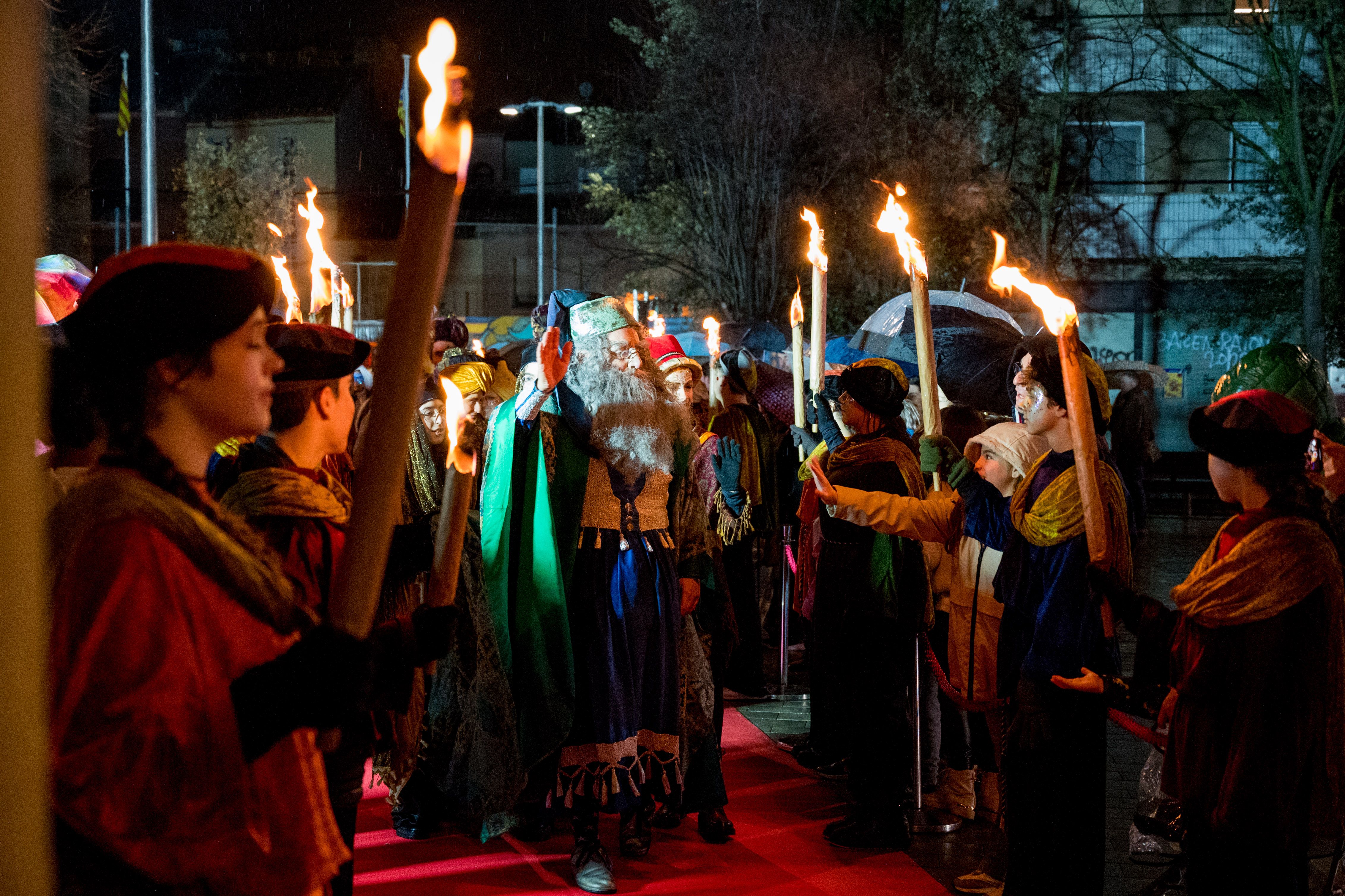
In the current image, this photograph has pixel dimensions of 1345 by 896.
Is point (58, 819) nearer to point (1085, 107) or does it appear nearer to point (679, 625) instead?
point (679, 625)

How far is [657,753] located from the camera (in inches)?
206

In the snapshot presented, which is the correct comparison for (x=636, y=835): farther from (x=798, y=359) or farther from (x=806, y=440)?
(x=798, y=359)

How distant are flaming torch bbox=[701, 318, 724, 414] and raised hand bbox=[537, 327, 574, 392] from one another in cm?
381

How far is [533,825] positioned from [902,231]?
3.26 meters

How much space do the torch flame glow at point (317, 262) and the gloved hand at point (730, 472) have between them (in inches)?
116

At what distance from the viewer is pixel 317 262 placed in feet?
18.8

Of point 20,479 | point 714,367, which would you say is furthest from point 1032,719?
point 714,367

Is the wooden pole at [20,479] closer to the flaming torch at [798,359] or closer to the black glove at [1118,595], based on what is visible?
the black glove at [1118,595]

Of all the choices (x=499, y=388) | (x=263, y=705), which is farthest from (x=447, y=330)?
(x=263, y=705)

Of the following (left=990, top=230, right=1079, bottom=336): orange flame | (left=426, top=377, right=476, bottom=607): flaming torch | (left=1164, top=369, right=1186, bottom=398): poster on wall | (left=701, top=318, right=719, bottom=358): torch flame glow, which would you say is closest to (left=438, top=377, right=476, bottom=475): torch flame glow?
(left=426, top=377, right=476, bottom=607): flaming torch

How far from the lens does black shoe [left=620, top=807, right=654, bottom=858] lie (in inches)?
212

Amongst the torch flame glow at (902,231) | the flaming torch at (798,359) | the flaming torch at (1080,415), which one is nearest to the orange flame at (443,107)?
the flaming torch at (1080,415)

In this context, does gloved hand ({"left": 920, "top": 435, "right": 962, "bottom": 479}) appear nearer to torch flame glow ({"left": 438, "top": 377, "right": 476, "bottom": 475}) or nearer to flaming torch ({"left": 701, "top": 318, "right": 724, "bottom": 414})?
torch flame glow ({"left": 438, "top": 377, "right": 476, "bottom": 475})

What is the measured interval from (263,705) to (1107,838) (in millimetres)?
4990
